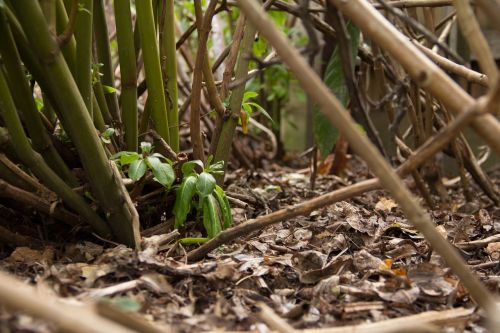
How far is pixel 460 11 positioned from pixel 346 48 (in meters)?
0.18

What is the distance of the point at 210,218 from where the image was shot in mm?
1363

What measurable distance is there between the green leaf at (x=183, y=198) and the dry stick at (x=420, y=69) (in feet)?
1.90

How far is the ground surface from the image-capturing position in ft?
3.32

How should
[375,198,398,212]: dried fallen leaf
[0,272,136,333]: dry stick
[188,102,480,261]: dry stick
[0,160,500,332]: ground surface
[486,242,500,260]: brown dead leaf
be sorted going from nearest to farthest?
[0,272,136,333]: dry stick
[188,102,480,261]: dry stick
[0,160,500,332]: ground surface
[486,242,500,260]: brown dead leaf
[375,198,398,212]: dried fallen leaf

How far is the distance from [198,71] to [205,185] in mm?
304

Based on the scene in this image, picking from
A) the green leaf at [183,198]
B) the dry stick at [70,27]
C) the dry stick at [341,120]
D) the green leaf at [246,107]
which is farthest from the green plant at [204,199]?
the dry stick at [341,120]

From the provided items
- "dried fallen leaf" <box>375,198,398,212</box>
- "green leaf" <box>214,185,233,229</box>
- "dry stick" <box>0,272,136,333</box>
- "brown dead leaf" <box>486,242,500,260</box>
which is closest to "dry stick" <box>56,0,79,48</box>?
"green leaf" <box>214,185,233,229</box>

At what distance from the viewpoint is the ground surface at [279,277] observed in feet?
3.32

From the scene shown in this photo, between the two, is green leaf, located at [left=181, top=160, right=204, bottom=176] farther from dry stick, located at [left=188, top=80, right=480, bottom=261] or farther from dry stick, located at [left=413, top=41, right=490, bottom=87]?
dry stick, located at [left=413, top=41, right=490, bottom=87]

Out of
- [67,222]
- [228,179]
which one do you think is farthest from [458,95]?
[228,179]

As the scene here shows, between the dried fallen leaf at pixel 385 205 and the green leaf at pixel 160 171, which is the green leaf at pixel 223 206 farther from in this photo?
the dried fallen leaf at pixel 385 205

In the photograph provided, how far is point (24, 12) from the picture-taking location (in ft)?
3.57

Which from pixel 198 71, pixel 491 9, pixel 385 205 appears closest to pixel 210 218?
pixel 198 71

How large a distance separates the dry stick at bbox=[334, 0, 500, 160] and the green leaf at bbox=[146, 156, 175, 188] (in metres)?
0.54
